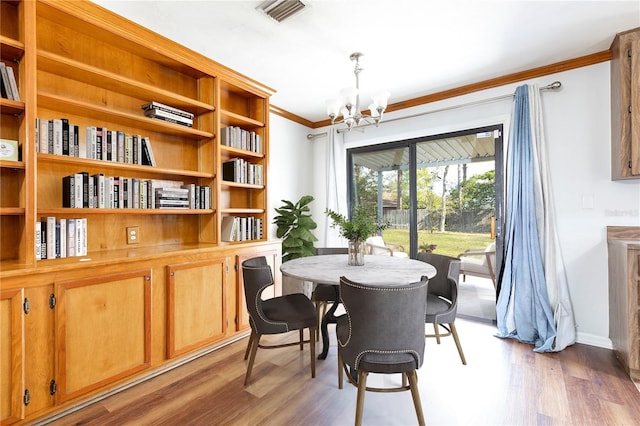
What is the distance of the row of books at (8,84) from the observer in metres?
1.73

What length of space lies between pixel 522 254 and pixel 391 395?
1.88m

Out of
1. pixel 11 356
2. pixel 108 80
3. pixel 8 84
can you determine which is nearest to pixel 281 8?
pixel 108 80

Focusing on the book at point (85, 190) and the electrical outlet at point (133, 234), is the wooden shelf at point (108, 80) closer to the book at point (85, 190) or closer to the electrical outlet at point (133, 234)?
the book at point (85, 190)

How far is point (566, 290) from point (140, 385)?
11.8 ft

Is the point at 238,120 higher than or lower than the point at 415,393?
higher

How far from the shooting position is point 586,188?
274 centimetres

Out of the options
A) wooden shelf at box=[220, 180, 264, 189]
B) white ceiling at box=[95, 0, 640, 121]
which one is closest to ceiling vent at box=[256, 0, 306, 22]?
white ceiling at box=[95, 0, 640, 121]

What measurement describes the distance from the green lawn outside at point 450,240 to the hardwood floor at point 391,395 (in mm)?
1207

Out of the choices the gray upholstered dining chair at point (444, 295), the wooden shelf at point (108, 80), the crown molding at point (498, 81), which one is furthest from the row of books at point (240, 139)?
the gray upholstered dining chair at point (444, 295)

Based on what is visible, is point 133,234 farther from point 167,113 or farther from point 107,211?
point 167,113

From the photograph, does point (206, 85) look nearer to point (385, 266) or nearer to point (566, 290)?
point (385, 266)

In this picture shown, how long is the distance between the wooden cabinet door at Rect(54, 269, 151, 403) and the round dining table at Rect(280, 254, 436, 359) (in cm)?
105

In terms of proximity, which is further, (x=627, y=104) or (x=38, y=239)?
(x=627, y=104)

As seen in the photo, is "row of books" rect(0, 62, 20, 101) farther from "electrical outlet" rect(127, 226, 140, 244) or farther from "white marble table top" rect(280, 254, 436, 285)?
"white marble table top" rect(280, 254, 436, 285)
